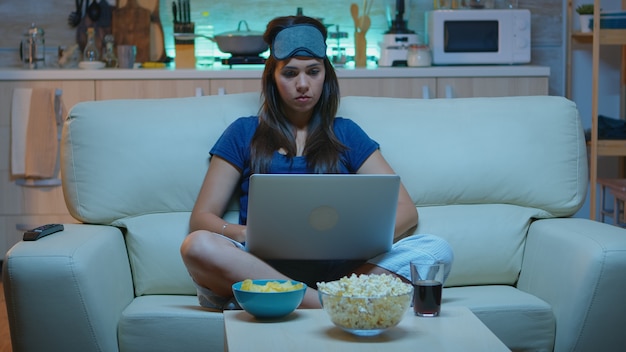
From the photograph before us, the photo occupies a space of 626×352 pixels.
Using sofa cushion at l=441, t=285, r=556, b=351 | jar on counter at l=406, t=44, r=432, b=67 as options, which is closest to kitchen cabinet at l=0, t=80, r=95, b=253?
jar on counter at l=406, t=44, r=432, b=67

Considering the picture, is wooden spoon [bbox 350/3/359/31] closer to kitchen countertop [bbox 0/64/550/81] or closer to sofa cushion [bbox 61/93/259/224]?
kitchen countertop [bbox 0/64/550/81]

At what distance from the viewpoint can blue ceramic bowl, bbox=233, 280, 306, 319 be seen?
5.97 ft

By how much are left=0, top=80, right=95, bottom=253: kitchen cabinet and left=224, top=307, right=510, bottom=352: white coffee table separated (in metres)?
2.85

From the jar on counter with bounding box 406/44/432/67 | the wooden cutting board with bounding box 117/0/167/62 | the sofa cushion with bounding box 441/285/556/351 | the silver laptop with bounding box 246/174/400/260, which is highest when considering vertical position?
the wooden cutting board with bounding box 117/0/167/62

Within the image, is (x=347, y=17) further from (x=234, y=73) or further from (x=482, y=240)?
(x=482, y=240)

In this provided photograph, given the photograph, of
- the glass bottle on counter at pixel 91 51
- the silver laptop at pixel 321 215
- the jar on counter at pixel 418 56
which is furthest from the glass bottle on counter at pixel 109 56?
the silver laptop at pixel 321 215

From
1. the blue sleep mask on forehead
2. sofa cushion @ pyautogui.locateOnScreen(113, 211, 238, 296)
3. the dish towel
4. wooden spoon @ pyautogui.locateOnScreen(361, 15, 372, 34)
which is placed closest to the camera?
sofa cushion @ pyautogui.locateOnScreen(113, 211, 238, 296)

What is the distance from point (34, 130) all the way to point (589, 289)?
3.07 meters

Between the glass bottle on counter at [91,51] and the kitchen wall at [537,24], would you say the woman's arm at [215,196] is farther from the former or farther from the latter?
the kitchen wall at [537,24]

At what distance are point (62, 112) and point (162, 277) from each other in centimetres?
218

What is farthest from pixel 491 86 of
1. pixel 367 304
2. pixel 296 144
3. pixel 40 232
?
pixel 367 304

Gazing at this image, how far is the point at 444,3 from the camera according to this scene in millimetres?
5020

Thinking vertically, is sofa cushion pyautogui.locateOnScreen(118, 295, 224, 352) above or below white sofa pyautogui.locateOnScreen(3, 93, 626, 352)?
below

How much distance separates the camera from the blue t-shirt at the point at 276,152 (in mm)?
2635
